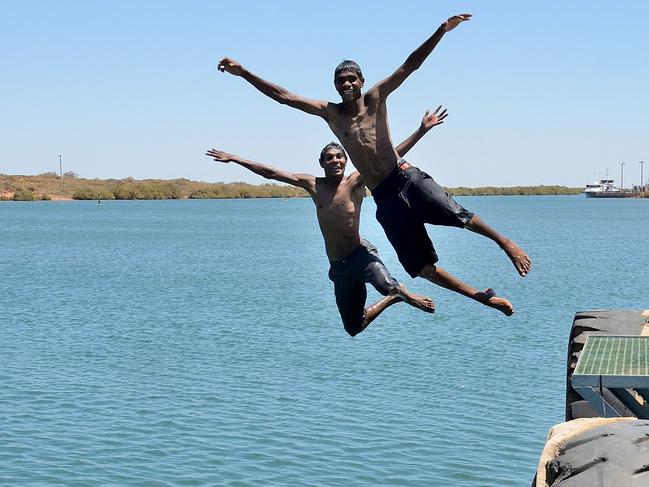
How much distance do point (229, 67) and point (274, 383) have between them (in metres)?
23.4

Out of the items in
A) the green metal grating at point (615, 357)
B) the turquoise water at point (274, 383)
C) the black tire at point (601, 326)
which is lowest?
the turquoise water at point (274, 383)

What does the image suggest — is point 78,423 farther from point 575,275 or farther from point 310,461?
point 575,275

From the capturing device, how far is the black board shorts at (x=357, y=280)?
29.2 feet

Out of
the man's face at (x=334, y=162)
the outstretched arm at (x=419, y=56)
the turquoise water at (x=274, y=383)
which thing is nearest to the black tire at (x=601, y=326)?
the man's face at (x=334, y=162)

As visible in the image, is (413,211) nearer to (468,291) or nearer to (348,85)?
(468,291)

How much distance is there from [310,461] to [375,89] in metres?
16.1

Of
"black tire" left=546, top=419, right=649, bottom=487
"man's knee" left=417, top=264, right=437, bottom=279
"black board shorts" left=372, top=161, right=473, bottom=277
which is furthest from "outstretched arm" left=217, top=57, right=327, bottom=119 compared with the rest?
"black tire" left=546, top=419, right=649, bottom=487

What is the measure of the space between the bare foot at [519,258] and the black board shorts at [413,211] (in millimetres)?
375

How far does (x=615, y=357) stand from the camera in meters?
8.63

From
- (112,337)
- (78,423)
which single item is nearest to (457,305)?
(112,337)

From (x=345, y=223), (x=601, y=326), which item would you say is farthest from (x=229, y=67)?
(x=601, y=326)

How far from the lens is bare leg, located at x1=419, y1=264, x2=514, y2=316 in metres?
8.21

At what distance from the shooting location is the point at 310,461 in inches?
893

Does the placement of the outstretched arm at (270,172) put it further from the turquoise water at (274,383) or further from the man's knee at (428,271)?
the turquoise water at (274,383)
